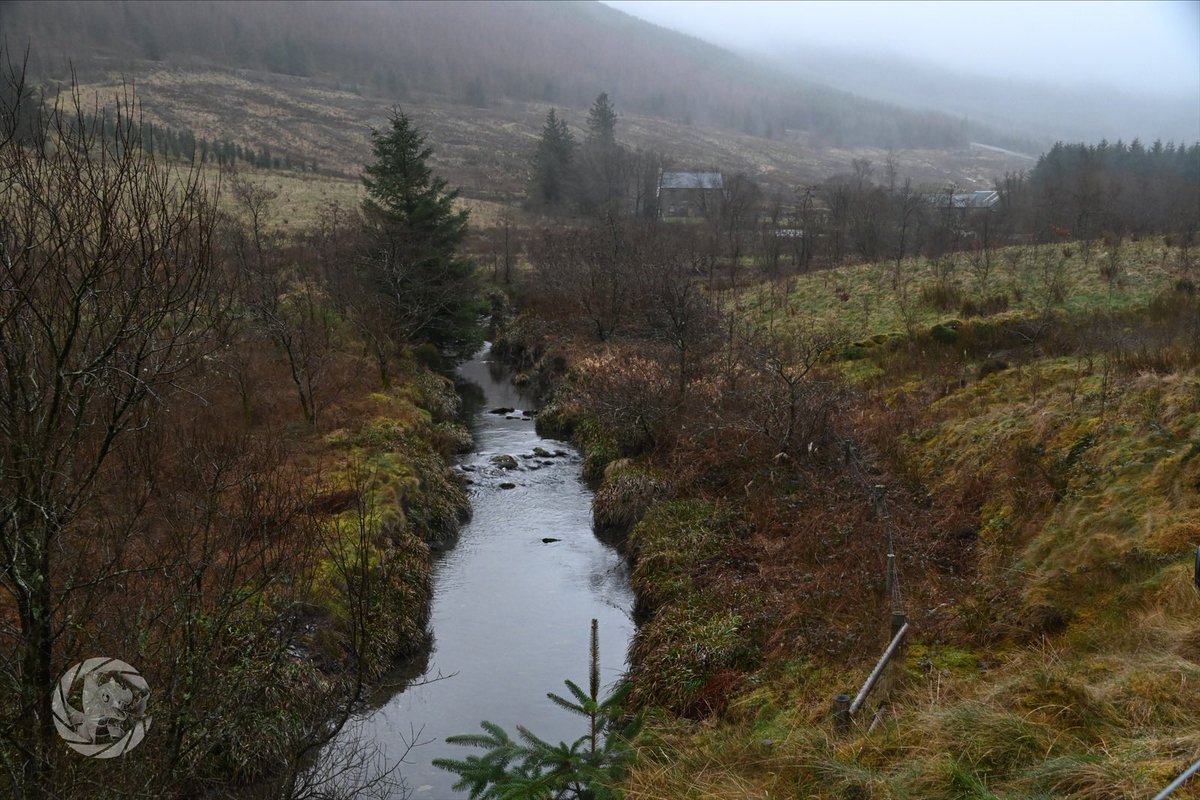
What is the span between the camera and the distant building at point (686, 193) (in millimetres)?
63250

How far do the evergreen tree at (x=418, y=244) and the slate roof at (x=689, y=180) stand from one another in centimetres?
4535

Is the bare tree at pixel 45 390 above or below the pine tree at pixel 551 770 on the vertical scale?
above

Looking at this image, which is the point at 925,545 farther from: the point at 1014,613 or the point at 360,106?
the point at 360,106

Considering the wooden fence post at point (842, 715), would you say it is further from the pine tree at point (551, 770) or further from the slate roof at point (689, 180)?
the slate roof at point (689, 180)

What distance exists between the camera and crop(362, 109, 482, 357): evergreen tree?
2803 cm

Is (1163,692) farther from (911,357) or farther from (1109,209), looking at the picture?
(1109,209)

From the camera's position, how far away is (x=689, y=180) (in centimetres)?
7688

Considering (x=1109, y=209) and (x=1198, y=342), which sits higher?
(x=1109, y=209)

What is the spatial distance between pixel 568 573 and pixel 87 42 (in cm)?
17649

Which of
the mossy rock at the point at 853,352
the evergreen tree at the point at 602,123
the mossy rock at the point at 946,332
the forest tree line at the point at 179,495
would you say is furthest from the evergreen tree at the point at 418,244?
the evergreen tree at the point at 602,123

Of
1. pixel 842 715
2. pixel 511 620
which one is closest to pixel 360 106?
pixel 511 620

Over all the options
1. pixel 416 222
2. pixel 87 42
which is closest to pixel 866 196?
pixel 416 222

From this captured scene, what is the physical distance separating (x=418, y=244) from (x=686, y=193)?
46.6 meters

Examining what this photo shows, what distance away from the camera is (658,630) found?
1193 centimetres
